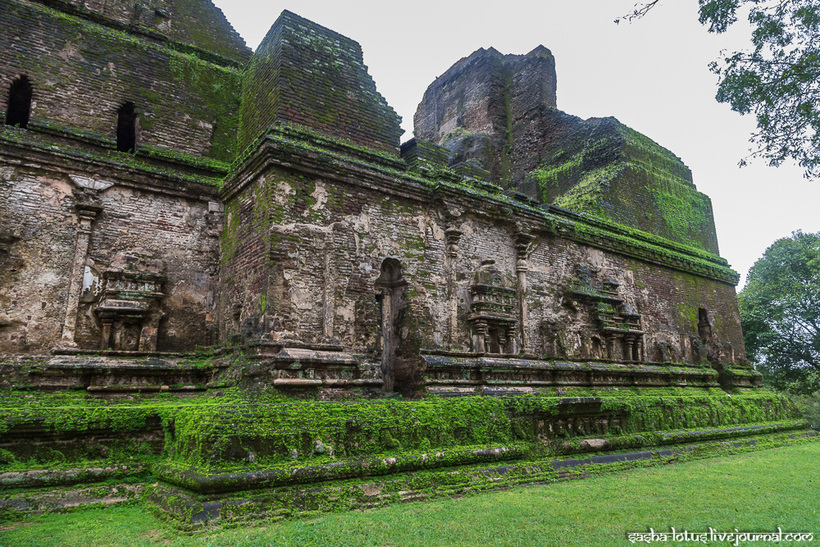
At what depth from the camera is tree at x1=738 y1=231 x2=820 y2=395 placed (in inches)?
854

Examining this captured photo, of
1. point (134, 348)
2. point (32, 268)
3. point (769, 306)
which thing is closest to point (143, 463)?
point (134, 348)

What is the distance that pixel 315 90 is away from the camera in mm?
8789

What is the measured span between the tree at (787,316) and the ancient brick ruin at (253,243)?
13.5m

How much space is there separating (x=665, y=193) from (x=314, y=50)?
419 inches

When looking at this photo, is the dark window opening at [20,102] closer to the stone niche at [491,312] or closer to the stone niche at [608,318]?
the stone niche at [491,312]

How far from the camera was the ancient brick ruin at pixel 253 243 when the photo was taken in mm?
7391

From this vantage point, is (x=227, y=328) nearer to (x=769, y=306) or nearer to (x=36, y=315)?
(x=36, y=315)

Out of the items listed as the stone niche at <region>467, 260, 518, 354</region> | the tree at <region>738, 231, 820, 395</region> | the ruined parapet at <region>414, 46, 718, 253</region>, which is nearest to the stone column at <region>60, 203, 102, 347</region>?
the stone niche at <region>467, 260, 518, 354</region>

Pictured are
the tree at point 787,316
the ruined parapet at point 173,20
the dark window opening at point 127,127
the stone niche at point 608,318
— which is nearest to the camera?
the dark window opening at point 127,127

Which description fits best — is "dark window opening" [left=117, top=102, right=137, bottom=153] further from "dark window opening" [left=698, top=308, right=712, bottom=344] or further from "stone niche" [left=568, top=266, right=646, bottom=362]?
"dark window opening" [left=698, top=308, right=712, bottom=344]

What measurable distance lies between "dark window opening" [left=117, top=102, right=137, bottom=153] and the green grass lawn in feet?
19.6

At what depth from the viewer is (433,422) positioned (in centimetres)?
659

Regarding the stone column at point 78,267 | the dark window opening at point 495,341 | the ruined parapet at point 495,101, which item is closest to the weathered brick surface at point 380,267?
the dark window opening at point 495,341

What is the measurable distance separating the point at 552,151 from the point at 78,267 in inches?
469
